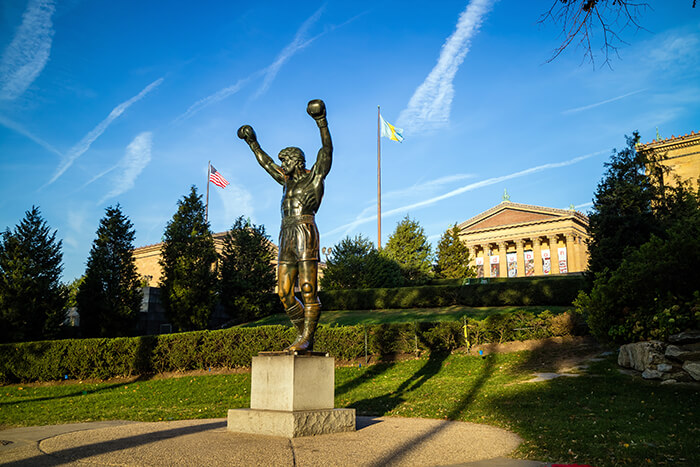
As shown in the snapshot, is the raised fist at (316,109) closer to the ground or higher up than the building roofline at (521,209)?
closer to the ground

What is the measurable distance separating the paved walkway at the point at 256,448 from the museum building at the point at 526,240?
61709 millimetres

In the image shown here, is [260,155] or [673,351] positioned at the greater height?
[260,155]

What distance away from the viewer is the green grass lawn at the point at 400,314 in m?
24.0

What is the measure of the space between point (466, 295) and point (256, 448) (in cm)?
2416

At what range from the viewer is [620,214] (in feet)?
72.1

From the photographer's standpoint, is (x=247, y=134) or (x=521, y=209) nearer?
(x=247, y=134)

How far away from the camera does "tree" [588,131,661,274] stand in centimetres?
2072

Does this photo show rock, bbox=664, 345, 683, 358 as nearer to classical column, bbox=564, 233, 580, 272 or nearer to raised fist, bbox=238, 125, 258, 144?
raised fist, bbox=238, 125, 258, 144

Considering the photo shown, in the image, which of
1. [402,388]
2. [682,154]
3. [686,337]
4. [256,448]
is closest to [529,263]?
[682,154]

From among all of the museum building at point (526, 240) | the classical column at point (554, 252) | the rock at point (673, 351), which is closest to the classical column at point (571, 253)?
the museum building at point (526, 240)

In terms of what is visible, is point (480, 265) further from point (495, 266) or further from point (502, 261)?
point (502, 261)

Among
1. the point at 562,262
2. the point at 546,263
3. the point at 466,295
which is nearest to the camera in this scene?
the point at 466,295

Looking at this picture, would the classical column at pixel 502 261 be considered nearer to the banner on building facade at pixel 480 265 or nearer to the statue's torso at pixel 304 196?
the banner on building facade at pixel 480 265

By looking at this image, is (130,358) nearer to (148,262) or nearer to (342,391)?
(342,391)
